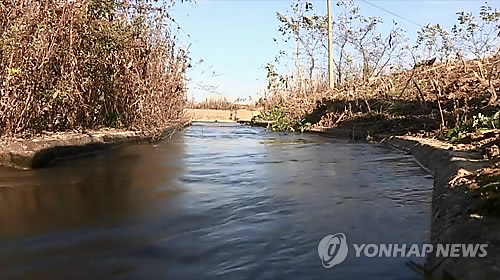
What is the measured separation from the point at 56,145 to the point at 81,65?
6.71 feet

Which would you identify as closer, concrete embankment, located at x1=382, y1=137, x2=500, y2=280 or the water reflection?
concrete embankment, located at x1=382, y1=137, x2=500, y2=280

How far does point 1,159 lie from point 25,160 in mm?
276

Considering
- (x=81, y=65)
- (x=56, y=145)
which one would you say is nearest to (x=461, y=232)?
(x=56, y=145)

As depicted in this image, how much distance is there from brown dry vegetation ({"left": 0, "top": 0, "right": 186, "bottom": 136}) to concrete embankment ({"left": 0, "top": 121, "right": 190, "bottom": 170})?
0.39 m

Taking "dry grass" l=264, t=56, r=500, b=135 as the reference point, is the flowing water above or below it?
below

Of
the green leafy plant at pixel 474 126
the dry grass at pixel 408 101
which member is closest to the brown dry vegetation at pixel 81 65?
the dry grass at pixel 408 101

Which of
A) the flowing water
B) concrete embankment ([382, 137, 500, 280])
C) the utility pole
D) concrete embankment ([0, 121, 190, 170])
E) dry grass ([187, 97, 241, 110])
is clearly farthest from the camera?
dry grass ([187, 97, 241, 110])

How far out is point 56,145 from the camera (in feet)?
26.5

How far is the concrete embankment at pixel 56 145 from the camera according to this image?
7016 mm

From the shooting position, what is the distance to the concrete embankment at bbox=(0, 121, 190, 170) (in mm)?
7016

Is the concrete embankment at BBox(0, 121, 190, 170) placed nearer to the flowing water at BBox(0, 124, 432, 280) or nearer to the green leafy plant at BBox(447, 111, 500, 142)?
the flowing water at BBox(0, 124, 432, 280)

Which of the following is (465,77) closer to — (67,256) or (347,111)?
(347,111)

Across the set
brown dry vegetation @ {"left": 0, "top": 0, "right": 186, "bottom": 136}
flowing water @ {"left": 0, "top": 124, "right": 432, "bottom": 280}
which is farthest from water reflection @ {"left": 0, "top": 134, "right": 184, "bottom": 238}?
brown dry vegetation @ {"left": 0, "top": 0, "right": 186, "bottom": 136}

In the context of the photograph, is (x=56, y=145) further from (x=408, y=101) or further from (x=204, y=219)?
(x=408, y=101)
